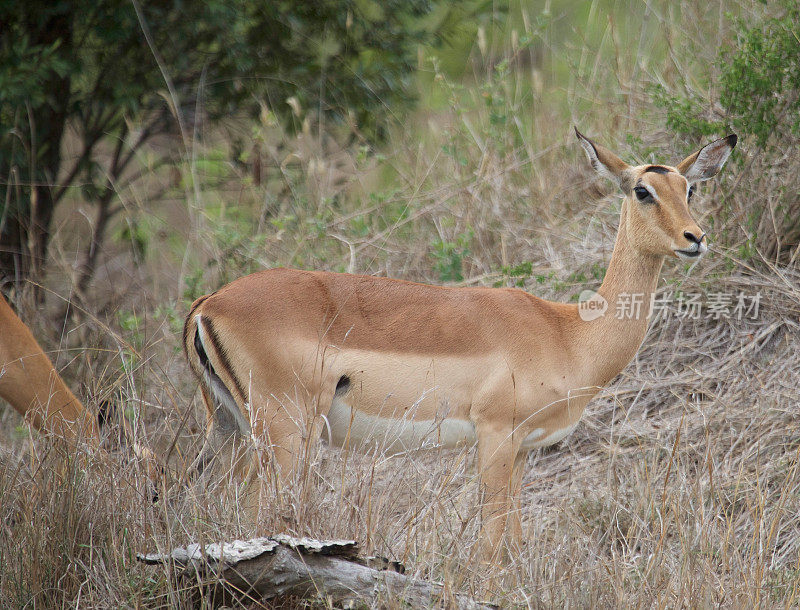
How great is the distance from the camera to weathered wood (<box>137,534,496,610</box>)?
2.84m

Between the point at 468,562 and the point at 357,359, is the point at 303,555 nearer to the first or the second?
the point at 468,562

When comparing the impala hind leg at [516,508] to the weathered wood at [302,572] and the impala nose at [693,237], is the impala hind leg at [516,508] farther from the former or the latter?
the impala nose at [693,237]

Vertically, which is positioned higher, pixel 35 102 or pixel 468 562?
pixel 35 102

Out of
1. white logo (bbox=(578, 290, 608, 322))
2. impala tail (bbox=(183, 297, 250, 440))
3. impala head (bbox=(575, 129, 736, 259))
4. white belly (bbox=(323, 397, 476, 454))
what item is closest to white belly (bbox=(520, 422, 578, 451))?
white belly (bbox=(323, 397, 476, 454))

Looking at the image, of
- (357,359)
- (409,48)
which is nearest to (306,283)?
(357,359)

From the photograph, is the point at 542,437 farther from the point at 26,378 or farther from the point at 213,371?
the point at 26,378

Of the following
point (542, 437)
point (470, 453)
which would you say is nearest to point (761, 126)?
point (542, 437)

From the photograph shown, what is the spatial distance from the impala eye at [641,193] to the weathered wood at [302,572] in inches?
79.7

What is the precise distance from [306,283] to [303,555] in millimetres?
1421

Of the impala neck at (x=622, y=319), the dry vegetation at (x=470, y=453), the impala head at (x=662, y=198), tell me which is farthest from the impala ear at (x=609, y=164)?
the dry vegetation at (x=470, y=453)

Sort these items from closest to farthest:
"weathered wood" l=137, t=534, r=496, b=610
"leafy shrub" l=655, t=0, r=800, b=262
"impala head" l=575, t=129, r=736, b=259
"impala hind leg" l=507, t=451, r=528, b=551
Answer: "weathered wood" l=137, t=534, r=496, b=610 < "impala hind leg" l=507, t=451, r=528, b=551 < "impala head" l=575, t=129, r=736, b=259 < "leafy shrub" l=655, t=0, r=800, b=262

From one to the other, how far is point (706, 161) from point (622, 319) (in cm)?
86

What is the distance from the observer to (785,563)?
13.5ft

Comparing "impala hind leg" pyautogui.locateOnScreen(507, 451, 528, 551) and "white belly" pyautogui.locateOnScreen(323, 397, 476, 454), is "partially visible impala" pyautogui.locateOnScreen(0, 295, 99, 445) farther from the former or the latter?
"impala hind leg" pyautogui.locateOnScreen(507, 451, 528, 551)
